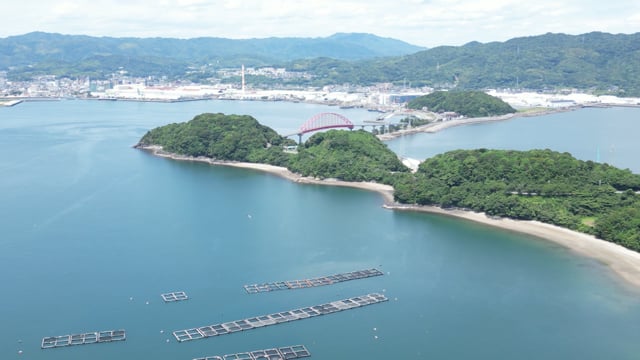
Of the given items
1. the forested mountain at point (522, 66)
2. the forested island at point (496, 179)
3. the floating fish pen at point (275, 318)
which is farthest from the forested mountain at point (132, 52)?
the floating fish pen at point (275, 318)

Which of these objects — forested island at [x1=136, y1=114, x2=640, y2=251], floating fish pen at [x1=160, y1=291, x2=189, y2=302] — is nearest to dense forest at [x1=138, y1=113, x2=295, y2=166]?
forested island at [x1=136, y1=114, x2=640, y2=251]

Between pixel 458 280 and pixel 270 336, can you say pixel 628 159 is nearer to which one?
pixel 458 280

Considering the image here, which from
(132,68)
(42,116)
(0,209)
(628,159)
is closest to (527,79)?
(628,159)

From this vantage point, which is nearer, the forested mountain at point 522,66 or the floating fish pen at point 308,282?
the floating fish pen at point 308,282

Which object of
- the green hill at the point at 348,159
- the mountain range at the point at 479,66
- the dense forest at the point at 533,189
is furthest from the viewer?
the mountain range at the point at 479,66

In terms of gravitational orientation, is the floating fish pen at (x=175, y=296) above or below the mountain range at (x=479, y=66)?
below

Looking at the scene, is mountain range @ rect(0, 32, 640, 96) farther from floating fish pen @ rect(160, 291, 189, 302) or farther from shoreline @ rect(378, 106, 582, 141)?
floating fish pen @ rect(160, 291, 189, 302)

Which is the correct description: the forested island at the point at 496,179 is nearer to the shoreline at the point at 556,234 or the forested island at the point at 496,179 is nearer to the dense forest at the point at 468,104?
the shoreline at the point at 556,234
